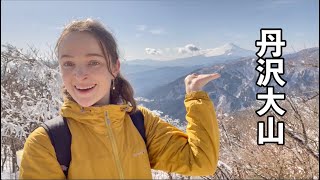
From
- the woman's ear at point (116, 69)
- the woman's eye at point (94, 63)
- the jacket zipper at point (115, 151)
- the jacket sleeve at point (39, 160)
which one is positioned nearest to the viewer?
Result: the jacket sleeve at point (39, 160)

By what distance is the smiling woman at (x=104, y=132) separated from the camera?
1.39m

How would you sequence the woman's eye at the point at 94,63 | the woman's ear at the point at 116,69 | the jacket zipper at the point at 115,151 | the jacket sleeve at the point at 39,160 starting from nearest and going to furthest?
the jacket sleeve at the point at 39,160, the jacket zipper at the point at 115,151, the woman's eye at the point at 94,63, the woman's ear at the point at 116,69

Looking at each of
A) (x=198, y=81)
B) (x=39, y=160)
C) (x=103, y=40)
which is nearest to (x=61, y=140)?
(x=39, y=160)

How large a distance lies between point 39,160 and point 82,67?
0.42 meters

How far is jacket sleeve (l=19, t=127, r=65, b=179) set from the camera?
4.33 ft

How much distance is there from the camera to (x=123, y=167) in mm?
1452

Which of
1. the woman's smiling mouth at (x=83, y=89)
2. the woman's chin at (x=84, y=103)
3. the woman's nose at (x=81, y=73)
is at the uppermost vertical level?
the woman's nose at (x=81, y=73)

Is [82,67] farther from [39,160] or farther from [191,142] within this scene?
[191,142]

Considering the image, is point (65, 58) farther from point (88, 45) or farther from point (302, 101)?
point (302, 101)

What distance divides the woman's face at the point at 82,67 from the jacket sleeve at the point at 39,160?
0.75 feet

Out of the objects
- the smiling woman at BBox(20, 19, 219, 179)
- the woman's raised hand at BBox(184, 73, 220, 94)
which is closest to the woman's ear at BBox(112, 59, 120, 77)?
the smiling woman at BBox(20, 19, 219, 179)

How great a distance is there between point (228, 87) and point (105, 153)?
6506 inches

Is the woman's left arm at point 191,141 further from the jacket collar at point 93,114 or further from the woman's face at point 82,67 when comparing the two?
the woman's face at point 82,67

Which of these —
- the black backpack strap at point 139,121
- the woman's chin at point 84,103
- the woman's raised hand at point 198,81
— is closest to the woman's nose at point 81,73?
the woman's chin at point 84,103
